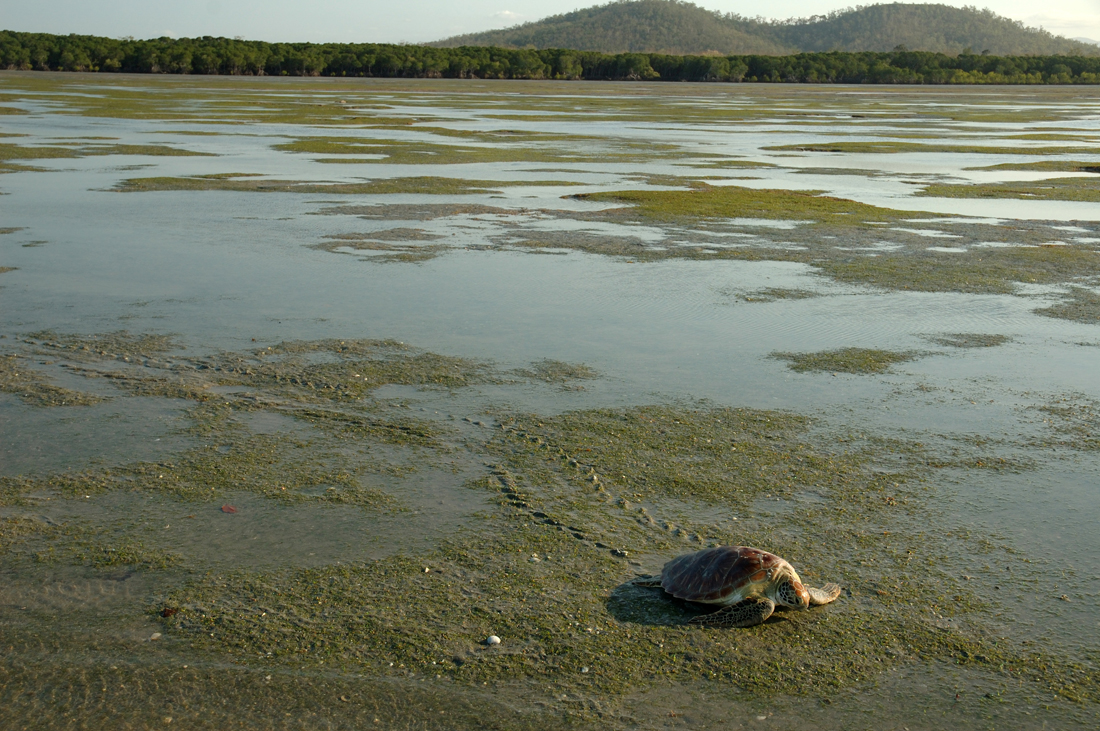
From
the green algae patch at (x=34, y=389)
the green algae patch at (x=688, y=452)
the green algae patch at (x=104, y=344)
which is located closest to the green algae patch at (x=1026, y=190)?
the green algae patch at (x=688, y=452)

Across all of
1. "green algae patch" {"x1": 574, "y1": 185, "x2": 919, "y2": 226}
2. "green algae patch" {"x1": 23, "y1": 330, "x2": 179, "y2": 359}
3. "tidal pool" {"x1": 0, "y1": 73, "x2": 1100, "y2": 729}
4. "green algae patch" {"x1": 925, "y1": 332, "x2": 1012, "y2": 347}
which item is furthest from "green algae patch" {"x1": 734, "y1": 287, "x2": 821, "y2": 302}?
"green algae patch" {"x1": 23, "y1": 330, "x2": 179, "y2": 359}

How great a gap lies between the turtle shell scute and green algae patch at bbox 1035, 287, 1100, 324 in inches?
290

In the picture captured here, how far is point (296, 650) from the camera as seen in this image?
436cm

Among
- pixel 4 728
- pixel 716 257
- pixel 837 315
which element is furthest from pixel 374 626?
pixel 716 257

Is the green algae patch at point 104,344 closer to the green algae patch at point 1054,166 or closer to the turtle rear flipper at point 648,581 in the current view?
the turtle rear flipper at point 648,581

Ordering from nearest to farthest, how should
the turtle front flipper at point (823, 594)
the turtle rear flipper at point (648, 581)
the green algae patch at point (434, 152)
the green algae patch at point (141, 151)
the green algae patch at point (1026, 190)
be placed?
the turtle front flipper at point (823, 594) → the turtle rear flipper at point (648, 581) → the green algae patch at point (1026, 190) → the green algae patch at point (141, 151) → the green algae patch at point (434, 152)

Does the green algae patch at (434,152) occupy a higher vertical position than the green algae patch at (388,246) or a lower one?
higher

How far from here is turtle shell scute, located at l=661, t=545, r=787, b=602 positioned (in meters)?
4.69

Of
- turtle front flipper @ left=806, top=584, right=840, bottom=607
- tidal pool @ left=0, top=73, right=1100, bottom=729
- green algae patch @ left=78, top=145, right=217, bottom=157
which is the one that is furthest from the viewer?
green algae patch @ left=78, top=145, right=217, bottom=157

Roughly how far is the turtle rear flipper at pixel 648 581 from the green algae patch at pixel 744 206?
40.7 feet

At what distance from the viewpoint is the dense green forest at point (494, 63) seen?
10162cm

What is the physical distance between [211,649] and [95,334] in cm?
559

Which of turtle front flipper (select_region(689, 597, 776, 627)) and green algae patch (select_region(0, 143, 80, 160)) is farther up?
green algae patch (select_region(0, 143, 80, 160))

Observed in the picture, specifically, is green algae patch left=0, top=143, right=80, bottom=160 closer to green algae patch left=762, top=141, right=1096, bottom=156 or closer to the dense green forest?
green algae patch left=762, top=141, right=1096, bottom=156
